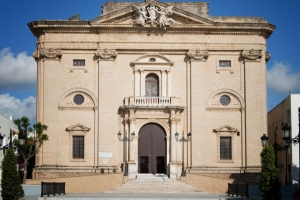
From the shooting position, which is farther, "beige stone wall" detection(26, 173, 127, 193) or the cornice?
the cornice

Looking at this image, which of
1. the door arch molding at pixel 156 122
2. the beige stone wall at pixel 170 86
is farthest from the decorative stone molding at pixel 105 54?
the door arch molding at pixel 156 122

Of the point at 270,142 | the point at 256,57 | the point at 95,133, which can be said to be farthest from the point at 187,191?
the point at 270,142

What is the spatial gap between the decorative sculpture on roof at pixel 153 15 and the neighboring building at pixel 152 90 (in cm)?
7

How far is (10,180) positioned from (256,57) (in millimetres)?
23234

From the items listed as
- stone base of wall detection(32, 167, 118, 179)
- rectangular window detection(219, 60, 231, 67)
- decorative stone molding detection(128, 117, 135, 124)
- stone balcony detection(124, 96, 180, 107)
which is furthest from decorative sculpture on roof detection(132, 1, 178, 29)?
stone base of wall detection(32, 167, 118, 179)

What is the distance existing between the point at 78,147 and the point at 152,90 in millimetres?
6899

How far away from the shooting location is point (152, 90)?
160 ft

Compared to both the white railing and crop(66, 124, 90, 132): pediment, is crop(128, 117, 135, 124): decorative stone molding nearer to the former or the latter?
the white railing

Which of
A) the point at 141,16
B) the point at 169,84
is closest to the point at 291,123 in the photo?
the point at 169,84

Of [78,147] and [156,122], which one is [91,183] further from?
[156,122]

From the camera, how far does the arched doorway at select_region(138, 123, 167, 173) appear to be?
48.2 m

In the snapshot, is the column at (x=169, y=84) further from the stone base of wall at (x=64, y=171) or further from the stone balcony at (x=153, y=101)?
the stone base of wall at (x=64, y=171)

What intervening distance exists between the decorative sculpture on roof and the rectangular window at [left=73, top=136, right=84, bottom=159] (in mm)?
9463

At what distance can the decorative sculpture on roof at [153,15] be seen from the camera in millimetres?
48375
